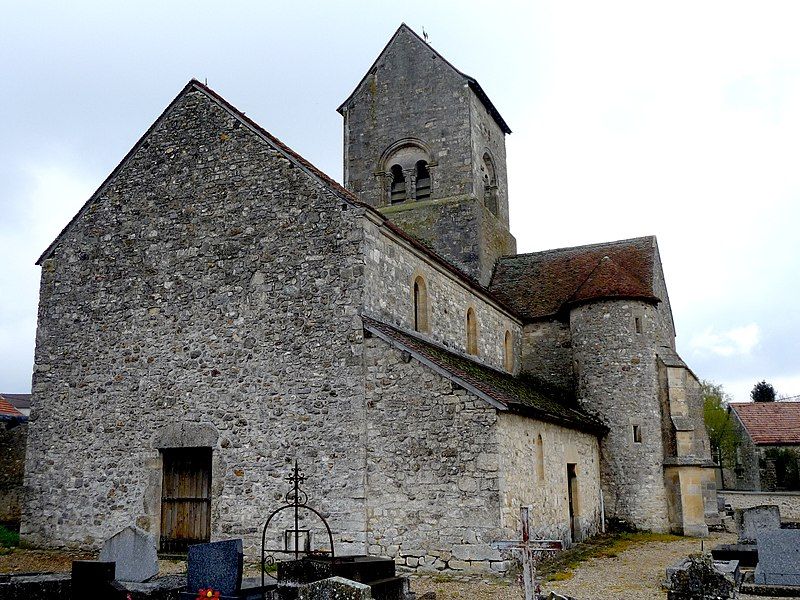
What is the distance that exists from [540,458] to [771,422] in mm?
26326

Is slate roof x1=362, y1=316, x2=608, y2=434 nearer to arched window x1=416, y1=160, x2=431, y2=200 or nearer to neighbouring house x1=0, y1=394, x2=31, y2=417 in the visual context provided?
arched window x1=416, y1=160, x2=431, y2=200

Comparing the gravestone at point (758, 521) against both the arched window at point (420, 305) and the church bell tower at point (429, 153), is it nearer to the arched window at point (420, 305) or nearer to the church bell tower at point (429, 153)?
the arched window at point (420, 305)

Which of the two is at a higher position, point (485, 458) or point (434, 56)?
point (434, 56)

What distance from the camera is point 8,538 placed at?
18.3 metres

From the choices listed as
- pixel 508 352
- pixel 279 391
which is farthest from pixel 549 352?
pixel 279 391

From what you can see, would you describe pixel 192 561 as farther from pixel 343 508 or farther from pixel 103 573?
pixel 343 508

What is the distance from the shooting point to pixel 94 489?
55.8 ft

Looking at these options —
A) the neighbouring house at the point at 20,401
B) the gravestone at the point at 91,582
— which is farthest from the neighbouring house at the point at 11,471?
the neighbouring house at the point at 20,401

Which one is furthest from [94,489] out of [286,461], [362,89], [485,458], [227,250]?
[362,89]

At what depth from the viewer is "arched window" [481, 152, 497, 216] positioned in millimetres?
27875

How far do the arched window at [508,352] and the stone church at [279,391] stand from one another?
1.20 metres

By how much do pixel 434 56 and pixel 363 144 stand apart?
3889 millimetres

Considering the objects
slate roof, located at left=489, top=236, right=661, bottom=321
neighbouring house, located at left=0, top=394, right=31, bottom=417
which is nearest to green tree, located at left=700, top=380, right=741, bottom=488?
slate roof, located at left=489, top=236, right=661, bottom=321

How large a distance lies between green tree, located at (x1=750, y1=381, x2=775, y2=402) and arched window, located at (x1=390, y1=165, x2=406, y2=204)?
37.3 meters
